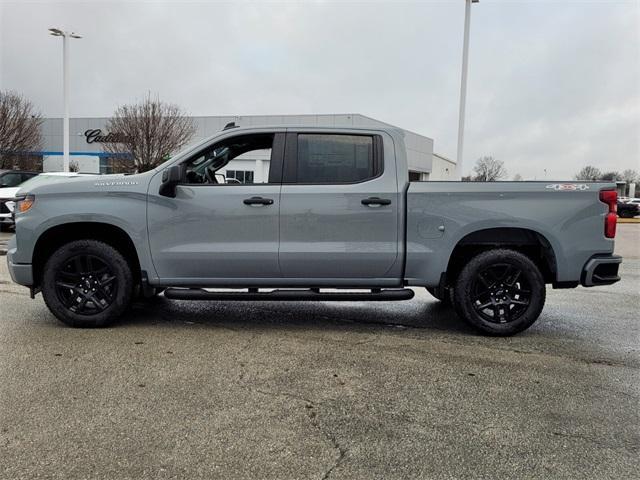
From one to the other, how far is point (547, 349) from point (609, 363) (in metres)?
0.51

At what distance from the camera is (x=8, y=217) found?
46.1ft

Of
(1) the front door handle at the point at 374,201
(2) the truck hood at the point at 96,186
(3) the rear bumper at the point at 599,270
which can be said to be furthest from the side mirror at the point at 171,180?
(3) the rear bumper at the point at 599,270

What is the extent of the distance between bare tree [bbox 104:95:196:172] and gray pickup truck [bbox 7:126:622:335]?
24.7m

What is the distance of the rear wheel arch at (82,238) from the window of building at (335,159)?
6.01 feet

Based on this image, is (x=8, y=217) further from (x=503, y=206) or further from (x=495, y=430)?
(x=495, y=430)

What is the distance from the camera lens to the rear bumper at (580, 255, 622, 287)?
4941 mm

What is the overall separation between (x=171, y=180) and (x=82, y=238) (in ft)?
3.97

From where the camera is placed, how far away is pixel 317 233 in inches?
195

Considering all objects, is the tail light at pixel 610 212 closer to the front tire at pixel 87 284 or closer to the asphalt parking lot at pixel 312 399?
the asphalt parking lot at pixel 312 399

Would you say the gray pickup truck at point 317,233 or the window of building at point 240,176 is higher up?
the window of building at point 240,176

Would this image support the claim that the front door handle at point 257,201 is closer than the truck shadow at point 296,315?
Yes

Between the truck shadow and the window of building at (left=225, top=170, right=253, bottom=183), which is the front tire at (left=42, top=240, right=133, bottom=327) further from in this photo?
the window of building at (left=225, top=170, right=253, bottom=183)

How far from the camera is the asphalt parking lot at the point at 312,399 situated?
2.79m

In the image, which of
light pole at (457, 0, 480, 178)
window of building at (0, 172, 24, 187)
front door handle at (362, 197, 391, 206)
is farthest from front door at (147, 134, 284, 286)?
light pole at (457, 0, 480, 178)
